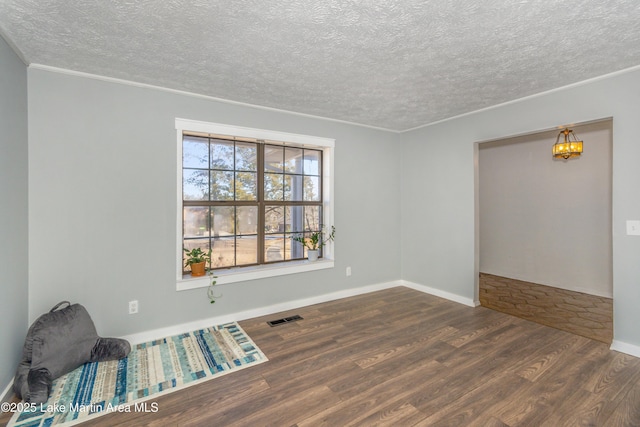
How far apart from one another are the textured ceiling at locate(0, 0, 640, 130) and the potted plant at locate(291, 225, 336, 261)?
1.82 metres

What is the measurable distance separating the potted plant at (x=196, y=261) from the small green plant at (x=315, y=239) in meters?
1.22

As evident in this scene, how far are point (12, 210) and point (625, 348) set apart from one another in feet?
16.9

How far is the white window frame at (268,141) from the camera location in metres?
3.07

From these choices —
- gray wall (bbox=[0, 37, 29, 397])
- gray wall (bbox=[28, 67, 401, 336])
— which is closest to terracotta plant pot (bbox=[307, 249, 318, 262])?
gray wall (bbox=[28, 67, 401, 336])

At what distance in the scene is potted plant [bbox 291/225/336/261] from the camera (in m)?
4.05

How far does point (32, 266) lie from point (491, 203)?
646 cm

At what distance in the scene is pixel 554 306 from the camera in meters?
3.94

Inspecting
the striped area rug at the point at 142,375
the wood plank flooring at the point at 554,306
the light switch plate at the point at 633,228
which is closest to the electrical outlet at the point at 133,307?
→ the striped area rug at the point at 142,375

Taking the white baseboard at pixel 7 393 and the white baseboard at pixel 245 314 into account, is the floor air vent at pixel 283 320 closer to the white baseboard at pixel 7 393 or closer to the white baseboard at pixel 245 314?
the white baseboard at pixel 245 314

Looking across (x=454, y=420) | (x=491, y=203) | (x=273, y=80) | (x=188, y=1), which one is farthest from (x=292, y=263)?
(x=491, y=203)

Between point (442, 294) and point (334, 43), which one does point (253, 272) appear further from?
point (442, 294)

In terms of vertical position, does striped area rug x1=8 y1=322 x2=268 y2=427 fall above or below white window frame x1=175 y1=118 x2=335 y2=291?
below

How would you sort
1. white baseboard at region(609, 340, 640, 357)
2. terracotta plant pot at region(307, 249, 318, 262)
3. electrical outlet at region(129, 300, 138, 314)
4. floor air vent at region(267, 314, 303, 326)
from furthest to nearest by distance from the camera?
1. terracotta plant pot at region(307, 249, 318, 262)
2. floor air vent at region(267, 314, 303, 326)
3. electrical outlet at region(129, 300, 138, 314)
4. white baseboard at region(609, 340, 640, 357)

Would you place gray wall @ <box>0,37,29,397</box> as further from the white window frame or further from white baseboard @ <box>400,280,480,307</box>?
white baseboard @ <box>400,280,480,307</box>
